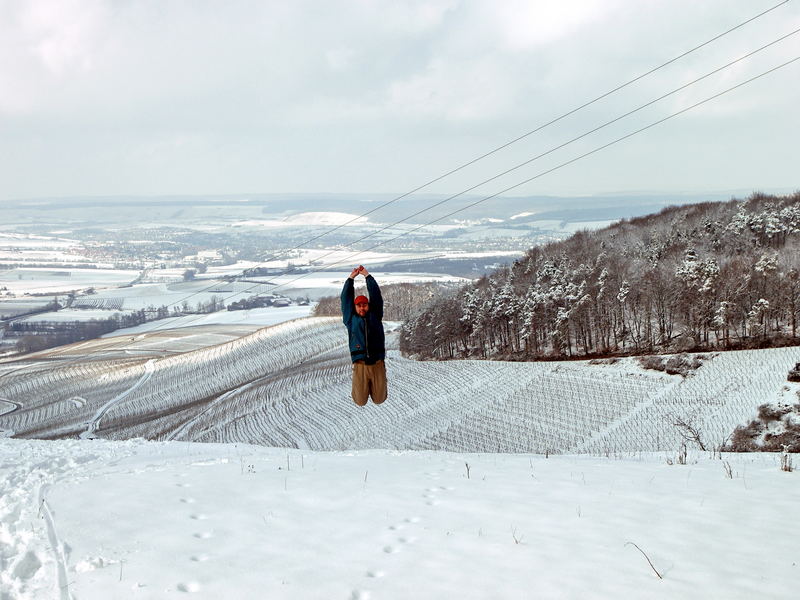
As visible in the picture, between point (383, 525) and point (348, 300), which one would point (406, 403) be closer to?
point (348, 300)

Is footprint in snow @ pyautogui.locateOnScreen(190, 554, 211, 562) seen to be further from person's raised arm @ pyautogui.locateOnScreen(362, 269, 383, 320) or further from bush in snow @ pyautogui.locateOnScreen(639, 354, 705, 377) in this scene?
bush in snow @ pyautogui.locateOnScreen(639, 354, 705, 377)

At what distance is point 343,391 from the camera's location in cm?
5047

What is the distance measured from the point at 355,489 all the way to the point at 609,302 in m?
57.1

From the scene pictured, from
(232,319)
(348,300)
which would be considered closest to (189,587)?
(348,300)

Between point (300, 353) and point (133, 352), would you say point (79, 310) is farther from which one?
point (300, 353)

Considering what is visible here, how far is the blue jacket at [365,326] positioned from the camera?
1182 centimetres

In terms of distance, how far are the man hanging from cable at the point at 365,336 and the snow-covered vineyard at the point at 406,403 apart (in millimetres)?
17010

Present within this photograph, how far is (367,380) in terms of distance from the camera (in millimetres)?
12086

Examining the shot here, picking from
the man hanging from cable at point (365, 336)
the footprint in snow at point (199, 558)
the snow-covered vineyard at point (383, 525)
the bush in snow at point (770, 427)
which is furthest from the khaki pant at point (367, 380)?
the bush in snow at point (770, 427)

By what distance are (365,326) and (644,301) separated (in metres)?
54.1

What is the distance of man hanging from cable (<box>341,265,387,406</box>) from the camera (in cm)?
1180

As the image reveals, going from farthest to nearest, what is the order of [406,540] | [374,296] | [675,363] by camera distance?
1. [675,363]
2. [374,296]
3. [406,540]

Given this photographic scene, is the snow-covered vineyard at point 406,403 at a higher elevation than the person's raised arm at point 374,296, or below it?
below

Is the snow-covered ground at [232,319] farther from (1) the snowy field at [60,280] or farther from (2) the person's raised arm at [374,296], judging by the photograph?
(2) the person's raised arm at [374,296]
